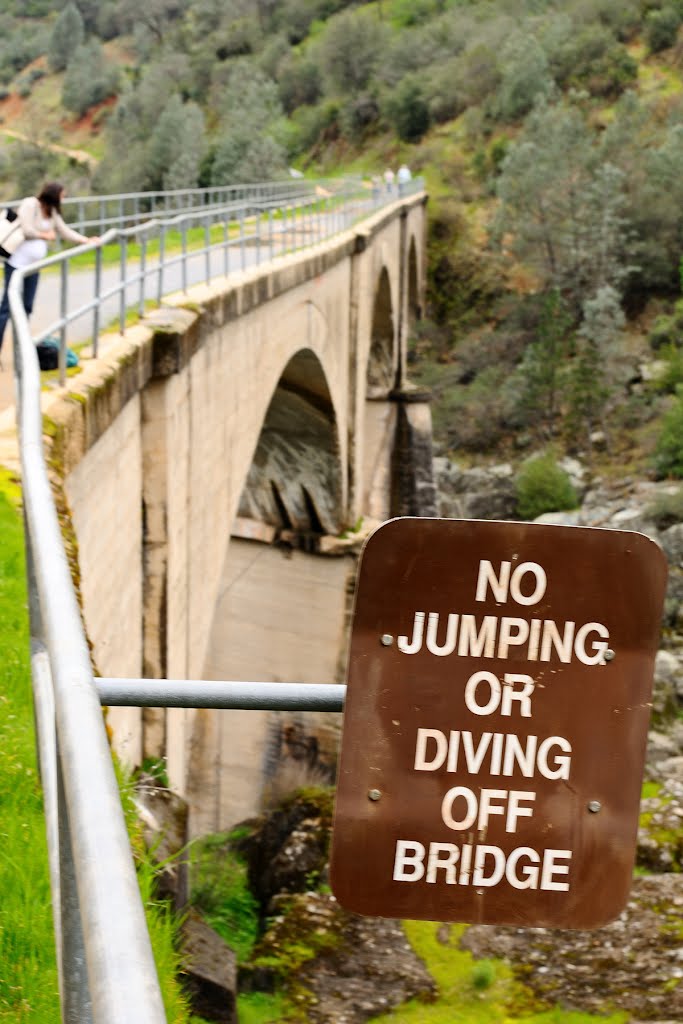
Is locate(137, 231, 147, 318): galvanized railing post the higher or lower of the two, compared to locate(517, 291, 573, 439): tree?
higher

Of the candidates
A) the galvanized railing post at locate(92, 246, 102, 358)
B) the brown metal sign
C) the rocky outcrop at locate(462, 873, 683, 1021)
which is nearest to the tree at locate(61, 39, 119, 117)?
the rocky outcrop at locate(462, 873, 683, 1021)

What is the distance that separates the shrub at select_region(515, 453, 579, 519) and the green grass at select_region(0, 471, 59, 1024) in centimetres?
3037

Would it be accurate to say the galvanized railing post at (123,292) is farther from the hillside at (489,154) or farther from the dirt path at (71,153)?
the dirt path at (71,153)

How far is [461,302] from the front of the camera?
46.7 m

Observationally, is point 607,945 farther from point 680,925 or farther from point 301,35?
point 301,35

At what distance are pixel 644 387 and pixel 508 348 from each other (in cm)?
604

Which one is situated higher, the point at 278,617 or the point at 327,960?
the point at 327,960

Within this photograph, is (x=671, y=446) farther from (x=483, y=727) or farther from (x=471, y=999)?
(x=483, y=727)

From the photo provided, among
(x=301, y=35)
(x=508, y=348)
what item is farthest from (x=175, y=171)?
(x=301, y=35)

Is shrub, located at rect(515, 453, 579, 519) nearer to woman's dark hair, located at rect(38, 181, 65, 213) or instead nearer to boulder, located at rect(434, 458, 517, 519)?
boulder, located at rect(434, 458, 517, 519)

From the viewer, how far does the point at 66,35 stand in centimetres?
8788

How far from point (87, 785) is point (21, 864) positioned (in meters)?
1.89

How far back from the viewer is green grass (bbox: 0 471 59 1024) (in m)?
2.59

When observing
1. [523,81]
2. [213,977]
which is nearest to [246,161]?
[523,81]
